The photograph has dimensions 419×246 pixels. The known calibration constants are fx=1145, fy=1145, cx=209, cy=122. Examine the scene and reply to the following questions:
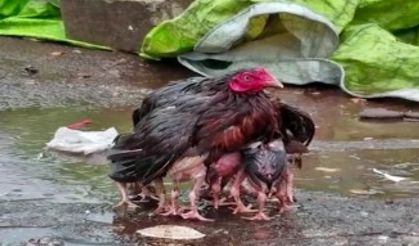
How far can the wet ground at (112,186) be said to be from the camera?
4.34 m

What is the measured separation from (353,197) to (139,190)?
910mm

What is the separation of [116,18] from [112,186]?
3669 millimetres

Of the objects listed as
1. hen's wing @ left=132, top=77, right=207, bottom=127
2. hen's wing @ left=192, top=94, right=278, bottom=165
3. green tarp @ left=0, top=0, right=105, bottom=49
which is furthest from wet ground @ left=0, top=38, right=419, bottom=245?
green tarp @ left=0, top=0, right=105, bottom=49

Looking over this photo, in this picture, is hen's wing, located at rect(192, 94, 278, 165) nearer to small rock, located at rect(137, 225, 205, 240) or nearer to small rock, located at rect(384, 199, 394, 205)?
small rock, located at rect(137, 225, 205, 240)

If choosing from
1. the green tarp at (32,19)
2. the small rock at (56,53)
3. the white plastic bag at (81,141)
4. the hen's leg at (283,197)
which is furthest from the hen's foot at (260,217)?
the green tarp at (32,19)

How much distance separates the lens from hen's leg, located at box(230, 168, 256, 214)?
446 centimetres

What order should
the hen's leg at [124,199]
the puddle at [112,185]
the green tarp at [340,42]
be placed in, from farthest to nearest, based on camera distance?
the green tarp at [340,42] < the hen's leg at [124,199] < the puddle at [112,185]

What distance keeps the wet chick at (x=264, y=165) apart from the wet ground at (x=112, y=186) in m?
0.16

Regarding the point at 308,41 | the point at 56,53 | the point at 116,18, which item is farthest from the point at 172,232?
the point at 56,53

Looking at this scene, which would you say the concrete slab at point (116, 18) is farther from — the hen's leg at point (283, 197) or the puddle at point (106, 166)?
the hen's leg at point (283, 197)

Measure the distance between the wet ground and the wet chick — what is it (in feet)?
0.51

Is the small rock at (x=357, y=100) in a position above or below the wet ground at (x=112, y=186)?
below

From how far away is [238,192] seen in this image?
4566 mm

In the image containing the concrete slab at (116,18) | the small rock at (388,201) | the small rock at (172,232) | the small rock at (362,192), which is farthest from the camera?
the concrete slab at (116,18)
